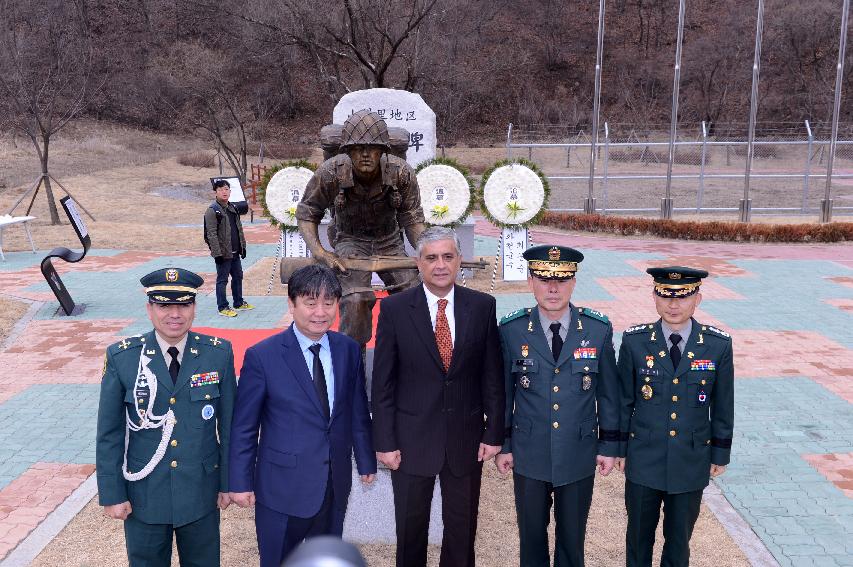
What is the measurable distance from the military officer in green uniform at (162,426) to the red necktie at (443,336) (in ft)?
3.32

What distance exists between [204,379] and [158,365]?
8.2 inches

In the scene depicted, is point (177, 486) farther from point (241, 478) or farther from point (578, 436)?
point (578, 436)

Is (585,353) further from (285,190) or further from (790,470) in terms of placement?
(285,190)

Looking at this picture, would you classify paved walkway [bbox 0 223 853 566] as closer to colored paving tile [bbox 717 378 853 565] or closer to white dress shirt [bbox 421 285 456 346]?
colored paving tile [bbox 717 378 853 565]

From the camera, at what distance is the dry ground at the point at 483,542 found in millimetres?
4402

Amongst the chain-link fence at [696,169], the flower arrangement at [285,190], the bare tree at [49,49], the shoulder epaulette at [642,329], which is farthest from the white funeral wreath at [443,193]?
the bare tree at [49,49]

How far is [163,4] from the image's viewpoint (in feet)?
181

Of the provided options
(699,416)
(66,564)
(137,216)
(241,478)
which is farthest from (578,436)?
(137,216)

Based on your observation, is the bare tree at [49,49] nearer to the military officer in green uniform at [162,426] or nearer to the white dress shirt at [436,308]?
the military officer in green uniform at [162,426]

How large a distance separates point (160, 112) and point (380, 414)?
47091mm

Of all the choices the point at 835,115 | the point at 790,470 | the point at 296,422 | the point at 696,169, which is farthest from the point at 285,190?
the point at 696,169

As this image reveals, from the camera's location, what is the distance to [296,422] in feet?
10.6

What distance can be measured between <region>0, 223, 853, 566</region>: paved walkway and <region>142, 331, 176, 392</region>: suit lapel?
2307 millimetres

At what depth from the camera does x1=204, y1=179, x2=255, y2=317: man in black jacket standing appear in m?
10.2
